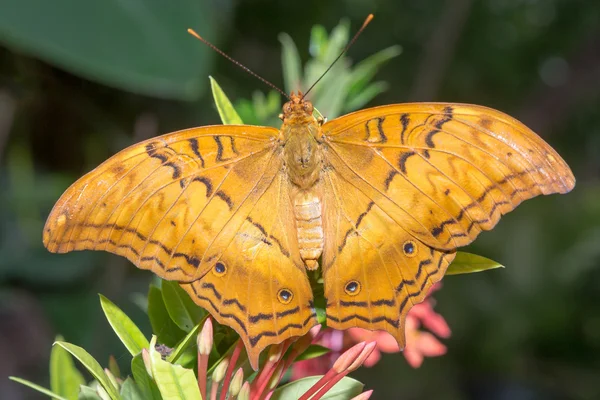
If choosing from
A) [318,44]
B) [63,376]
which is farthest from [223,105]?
[63,376]

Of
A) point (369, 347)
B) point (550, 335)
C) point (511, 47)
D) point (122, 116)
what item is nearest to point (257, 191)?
point (369, 347)

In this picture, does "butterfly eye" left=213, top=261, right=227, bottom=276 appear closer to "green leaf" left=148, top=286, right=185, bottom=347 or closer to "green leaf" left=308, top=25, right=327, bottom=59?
"green leaf" left=148, top=286, right=185, bottom=347

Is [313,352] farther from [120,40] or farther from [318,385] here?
[120,40]

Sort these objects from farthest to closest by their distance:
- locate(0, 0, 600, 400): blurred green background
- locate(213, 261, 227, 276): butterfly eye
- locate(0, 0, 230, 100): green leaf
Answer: locate(0, 0, 600, 400): blurred green background, locate(0, 0, 230, 100): green leaf, locate(213, 261, 227, 276): butterfly eye

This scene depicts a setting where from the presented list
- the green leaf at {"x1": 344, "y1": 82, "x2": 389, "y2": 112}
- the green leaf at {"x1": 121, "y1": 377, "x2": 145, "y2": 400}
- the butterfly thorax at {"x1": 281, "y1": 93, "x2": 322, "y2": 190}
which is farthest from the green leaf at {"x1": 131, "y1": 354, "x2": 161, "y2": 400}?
the green leaf at {"x1": 344, "y1": 82, "x2": 389, "y2": 112}

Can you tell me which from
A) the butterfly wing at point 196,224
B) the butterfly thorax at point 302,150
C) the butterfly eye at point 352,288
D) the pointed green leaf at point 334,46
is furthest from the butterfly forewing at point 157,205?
the pointed green leaf at point 334,46

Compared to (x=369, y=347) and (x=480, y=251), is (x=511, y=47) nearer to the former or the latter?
(x=480, y=251)

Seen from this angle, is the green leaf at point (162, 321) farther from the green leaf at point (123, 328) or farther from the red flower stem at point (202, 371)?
the red flower stem at point (202, 371)
